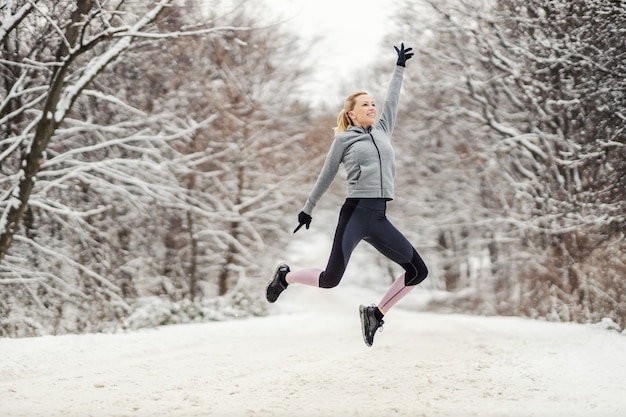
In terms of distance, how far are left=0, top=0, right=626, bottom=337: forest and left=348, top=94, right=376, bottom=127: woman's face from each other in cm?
402

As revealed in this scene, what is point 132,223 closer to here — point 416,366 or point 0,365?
point 0,365

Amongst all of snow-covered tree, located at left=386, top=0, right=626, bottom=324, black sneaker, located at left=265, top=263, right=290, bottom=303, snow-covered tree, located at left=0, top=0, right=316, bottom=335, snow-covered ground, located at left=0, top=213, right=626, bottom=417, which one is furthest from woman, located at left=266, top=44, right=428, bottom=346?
snow-covered tree, located at left=386, top=0, right=626, bottom=324

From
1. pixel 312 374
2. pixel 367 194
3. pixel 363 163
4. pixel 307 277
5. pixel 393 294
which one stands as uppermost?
pixel 363 163

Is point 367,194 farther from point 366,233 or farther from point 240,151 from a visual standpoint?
point 240,151

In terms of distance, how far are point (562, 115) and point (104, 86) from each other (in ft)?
32.2

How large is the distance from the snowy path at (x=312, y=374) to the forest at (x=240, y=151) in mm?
2240

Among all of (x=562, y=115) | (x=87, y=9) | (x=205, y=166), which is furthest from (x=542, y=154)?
(x=87, y=9)

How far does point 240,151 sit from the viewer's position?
18781 millimetres

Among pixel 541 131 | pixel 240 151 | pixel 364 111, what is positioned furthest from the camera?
pixel 240 151

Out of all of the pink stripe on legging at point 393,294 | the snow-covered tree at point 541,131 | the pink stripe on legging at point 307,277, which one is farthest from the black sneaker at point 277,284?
the snow-covered tree at point 541,131

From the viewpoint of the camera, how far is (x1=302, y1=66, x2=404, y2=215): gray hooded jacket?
5133mm

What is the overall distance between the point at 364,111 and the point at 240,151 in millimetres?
13683

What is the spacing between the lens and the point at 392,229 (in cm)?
519

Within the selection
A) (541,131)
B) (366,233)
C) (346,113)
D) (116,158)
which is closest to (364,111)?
(346,113)
